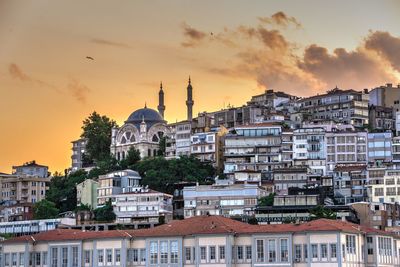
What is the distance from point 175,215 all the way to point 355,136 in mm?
18351

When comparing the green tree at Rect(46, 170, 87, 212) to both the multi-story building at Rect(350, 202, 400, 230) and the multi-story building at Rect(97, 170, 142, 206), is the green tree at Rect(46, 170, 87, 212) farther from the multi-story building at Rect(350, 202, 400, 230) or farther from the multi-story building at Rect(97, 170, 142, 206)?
the multi-story building at Rect(350, 202, 400, 230)

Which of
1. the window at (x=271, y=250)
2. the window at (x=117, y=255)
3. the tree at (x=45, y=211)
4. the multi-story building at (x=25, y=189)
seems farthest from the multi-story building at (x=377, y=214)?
the multi-story building at (x=25, y=189)

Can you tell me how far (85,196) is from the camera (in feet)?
329

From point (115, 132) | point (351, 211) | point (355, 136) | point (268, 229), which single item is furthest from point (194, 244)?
point (115, 132)

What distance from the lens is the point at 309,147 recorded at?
322ft

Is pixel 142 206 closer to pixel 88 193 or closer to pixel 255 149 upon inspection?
pixel 88 193

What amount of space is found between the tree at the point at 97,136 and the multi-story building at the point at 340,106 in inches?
848

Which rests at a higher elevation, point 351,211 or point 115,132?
point 115,132

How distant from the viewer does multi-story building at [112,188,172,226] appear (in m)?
90.9

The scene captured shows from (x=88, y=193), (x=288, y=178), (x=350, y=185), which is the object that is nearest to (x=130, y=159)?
(x=88, y=193)

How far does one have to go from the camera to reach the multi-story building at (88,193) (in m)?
99.4

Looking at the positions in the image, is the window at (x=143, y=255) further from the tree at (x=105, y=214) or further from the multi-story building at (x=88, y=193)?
the multi-story building at (x=88, y=193)

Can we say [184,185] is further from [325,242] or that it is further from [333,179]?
[325,242]

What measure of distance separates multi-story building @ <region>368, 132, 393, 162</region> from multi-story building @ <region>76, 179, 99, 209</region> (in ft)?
82.6
